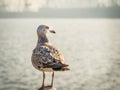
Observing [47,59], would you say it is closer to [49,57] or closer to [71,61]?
[49,57]

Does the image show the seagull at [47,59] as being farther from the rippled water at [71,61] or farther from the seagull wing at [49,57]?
the rippled water at [71,61]

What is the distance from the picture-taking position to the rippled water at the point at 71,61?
46.7ft

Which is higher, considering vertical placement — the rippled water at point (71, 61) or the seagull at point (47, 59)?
the rippled water at point (71, 61)

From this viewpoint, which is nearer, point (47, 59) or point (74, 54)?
point (47, 59)

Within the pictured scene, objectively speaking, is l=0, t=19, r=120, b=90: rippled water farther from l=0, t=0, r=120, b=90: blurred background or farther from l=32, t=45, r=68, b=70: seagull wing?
l=32, t=45, r=68, b=70: seagull wing

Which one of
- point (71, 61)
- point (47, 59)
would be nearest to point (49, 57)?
point (47, 59)

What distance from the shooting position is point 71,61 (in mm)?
15695

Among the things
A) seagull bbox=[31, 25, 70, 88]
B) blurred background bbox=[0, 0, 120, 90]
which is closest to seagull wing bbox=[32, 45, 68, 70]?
seagull bbox=[31, 25, 70, 88]

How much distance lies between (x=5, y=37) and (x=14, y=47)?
2479 mm

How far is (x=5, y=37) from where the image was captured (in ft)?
64.2

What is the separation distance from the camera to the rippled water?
1423cm

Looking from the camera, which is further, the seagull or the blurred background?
the blurred background

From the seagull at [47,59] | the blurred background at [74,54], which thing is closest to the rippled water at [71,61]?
the blurred background at [74,54]

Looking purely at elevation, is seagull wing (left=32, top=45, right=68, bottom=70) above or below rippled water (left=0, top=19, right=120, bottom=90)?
below
